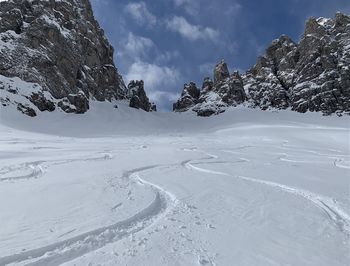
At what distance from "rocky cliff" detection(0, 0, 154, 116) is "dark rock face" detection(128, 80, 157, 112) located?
13.6 feet

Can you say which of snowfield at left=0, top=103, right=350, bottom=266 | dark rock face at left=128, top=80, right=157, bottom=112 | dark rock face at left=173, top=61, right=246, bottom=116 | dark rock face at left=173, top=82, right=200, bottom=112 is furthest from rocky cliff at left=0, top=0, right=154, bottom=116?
snowfield at left=0, top=103, right=350, bottom=266

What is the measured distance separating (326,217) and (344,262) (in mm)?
2110

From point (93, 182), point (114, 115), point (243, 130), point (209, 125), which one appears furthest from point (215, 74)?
point (93, 182)

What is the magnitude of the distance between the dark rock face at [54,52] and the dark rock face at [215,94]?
72.6ft

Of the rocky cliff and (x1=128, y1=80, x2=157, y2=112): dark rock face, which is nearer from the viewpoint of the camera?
the rocky cliff

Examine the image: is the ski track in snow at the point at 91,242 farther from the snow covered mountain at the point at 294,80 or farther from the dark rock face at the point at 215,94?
the dark rock face at the point at 215,94

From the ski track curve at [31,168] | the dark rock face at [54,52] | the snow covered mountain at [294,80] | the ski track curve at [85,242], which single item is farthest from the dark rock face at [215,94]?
the ski track curve at [85,242]

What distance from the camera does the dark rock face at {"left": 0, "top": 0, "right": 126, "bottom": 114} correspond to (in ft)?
171

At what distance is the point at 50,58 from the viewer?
5794 centimetres

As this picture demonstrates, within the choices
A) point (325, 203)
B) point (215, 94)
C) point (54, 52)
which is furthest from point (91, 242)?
point (215, 94)

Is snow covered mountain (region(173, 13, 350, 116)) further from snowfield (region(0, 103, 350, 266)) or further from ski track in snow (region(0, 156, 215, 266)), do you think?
ski track in snow (region(0, 156, 215, 266))

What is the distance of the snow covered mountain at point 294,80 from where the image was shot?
7275 cm

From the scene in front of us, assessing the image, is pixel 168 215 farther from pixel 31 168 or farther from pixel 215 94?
pixel 215 94

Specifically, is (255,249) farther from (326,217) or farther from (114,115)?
(114,115)
